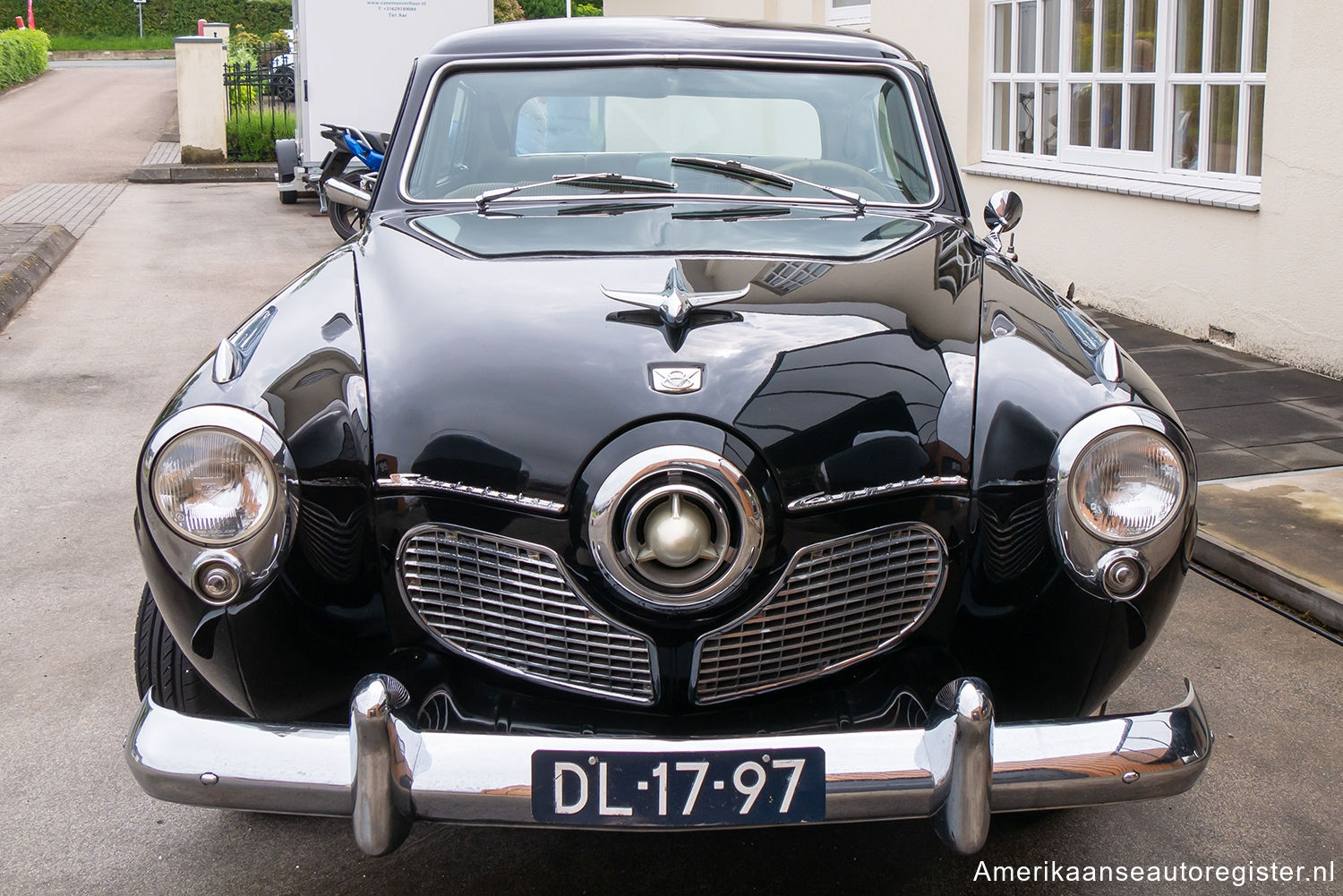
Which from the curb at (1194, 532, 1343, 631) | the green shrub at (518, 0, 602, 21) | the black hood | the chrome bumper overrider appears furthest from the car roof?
the green shrub at (518, 0, 602, 21)

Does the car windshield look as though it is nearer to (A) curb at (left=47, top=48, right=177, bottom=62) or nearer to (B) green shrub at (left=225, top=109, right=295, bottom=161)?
(B) green shrub at (left=225, top=109, right=295, bottom=161)

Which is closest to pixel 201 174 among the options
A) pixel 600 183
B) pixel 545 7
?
pixel 600 183

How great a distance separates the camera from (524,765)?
1.94 metres

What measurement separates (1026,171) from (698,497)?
7.43 metres

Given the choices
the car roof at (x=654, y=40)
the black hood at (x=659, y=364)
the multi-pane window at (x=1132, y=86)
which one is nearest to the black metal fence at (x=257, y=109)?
the multi-pane window at (x=1132, y=86)

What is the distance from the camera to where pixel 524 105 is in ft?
11.4

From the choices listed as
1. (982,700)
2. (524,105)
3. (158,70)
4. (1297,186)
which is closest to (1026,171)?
(1297,186)

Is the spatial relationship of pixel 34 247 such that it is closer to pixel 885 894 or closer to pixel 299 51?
pixel 299 51

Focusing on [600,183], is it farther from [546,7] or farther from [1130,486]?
[546,7]

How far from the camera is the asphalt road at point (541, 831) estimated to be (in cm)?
260

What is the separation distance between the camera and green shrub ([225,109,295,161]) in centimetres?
1888

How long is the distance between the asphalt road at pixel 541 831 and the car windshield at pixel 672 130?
1558 millimetres

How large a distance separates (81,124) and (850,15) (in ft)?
56.7

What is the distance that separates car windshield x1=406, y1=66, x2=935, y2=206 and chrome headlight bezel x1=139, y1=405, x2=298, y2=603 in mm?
1328
